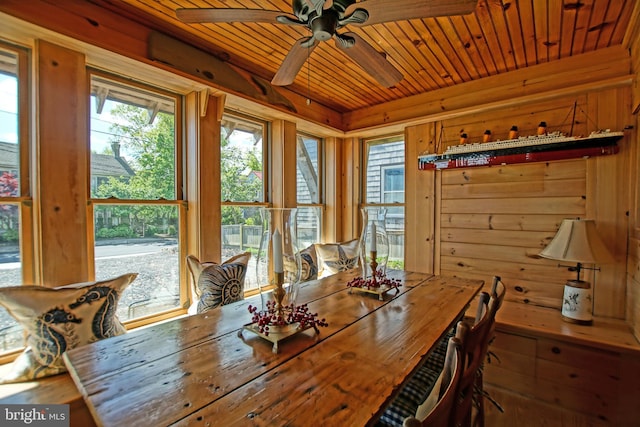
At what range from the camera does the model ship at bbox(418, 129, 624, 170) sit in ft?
7.11

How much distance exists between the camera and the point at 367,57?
1.59 metres

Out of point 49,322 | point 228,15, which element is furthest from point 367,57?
point 49,322

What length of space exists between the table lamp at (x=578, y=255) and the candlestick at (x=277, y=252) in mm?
2060

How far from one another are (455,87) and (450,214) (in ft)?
3.95

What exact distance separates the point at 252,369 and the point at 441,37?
2260 millimetres

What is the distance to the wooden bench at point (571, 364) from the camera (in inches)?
72.0

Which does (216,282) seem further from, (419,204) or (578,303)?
(578,303)

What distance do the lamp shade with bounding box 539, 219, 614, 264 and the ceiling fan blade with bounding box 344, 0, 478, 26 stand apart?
1.79 m

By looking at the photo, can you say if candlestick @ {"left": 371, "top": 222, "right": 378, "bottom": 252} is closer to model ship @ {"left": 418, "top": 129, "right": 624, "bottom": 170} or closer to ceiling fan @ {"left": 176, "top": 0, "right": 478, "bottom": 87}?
ceiling fan @ {"left": 176, "top": 0, "right": 478, "bottom": 87}

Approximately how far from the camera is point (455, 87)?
2.83m

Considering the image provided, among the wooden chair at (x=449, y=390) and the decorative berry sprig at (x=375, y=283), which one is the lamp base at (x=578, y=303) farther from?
the wooden chair at (x=449, y=390)

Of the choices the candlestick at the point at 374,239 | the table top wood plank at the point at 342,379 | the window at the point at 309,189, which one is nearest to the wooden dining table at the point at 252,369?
the table top wood plank at the point at 342,379

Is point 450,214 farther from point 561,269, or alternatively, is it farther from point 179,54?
point 179,54

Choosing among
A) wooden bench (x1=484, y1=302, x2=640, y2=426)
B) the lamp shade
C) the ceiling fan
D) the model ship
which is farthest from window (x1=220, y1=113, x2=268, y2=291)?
the lamp shade
